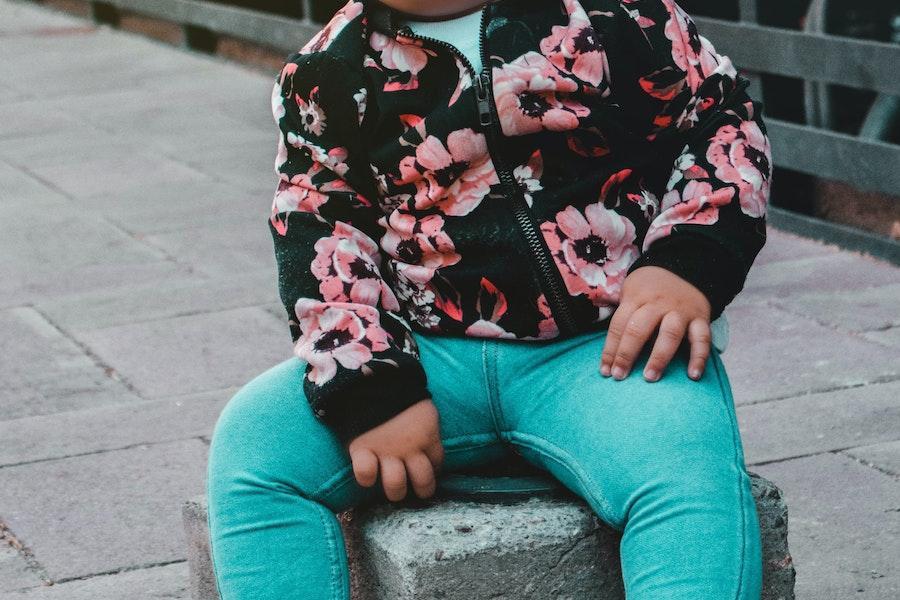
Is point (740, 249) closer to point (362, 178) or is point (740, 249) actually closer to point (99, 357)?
point (362, 178)

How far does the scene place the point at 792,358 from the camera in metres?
3.97

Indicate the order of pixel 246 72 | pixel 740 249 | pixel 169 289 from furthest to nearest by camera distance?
pixel 246 72 < pixel 169 289 < pixel 740 249

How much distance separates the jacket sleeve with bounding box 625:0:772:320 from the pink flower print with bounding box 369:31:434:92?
1.04 ft

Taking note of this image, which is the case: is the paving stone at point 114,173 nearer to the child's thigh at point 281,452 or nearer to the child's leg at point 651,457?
the child's thigh at point 281,452

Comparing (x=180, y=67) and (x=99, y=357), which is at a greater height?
(x=99, y=357)

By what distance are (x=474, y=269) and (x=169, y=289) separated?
2.85 metres

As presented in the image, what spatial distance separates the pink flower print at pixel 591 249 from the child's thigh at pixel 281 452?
1.36 ft

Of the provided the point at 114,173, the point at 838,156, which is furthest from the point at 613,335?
the point at 114,173

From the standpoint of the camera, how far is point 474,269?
7.14 ft

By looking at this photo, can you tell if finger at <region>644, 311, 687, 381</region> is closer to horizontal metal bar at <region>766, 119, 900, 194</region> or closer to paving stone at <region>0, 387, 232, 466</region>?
paving stone at <region>0, 387, 232, 466</region>

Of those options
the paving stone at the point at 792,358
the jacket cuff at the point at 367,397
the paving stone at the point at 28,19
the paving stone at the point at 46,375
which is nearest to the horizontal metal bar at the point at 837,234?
the paving stone at the point at 792,358

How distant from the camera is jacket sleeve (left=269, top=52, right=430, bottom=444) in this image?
6.91 ft

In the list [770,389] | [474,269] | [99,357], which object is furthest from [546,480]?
[99,357]

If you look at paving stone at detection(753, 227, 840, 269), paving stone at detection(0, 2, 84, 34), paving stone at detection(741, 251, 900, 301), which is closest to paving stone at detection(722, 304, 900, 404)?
paving stone at detection(741, 251, 900, 301)
